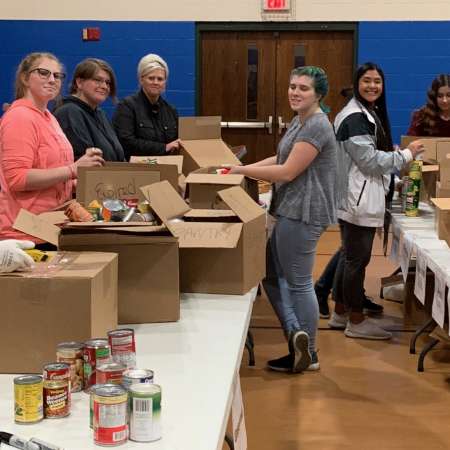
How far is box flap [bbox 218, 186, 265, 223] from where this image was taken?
8.20 ft

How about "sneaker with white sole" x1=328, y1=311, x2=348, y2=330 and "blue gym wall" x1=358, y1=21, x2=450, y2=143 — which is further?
"blue gym wall" x1=358, y1=21, x2=450, y2=143

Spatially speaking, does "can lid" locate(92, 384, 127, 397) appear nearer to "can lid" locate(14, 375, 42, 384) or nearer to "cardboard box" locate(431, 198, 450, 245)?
"can lid" locate(14, 375, 42, 384)

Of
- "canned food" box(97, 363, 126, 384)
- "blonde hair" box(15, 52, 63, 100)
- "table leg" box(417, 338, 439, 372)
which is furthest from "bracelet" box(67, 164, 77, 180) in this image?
"table leg" box(417, 338, 439, 372)

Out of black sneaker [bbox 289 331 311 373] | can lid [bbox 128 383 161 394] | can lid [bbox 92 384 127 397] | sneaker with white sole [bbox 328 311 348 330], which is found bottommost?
sneaker with white sole [bbox 328 311 348 330]

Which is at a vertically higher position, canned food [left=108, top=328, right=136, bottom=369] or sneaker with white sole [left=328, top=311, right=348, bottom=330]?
canned food [left=108, top=328, right=136, bottom=369]

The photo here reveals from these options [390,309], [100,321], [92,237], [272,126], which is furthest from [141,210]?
[272,126]

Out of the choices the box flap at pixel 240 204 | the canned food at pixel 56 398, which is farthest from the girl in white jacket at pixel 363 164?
the canned food at pixel 56 398

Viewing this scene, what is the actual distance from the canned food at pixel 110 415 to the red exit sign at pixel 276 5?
7.18 meters

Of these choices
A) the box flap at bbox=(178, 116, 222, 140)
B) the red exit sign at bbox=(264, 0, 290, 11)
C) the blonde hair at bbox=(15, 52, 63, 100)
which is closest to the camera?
the blonde hair at bbox=(15, 52, 63, 100)

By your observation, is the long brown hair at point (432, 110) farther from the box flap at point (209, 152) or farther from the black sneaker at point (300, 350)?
the black sneaker at point (300, 350)

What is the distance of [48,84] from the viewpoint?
275cm

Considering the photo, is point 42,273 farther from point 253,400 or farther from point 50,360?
point 253,400

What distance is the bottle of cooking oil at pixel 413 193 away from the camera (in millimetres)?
3982

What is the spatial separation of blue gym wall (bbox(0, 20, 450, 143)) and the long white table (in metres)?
6.07
